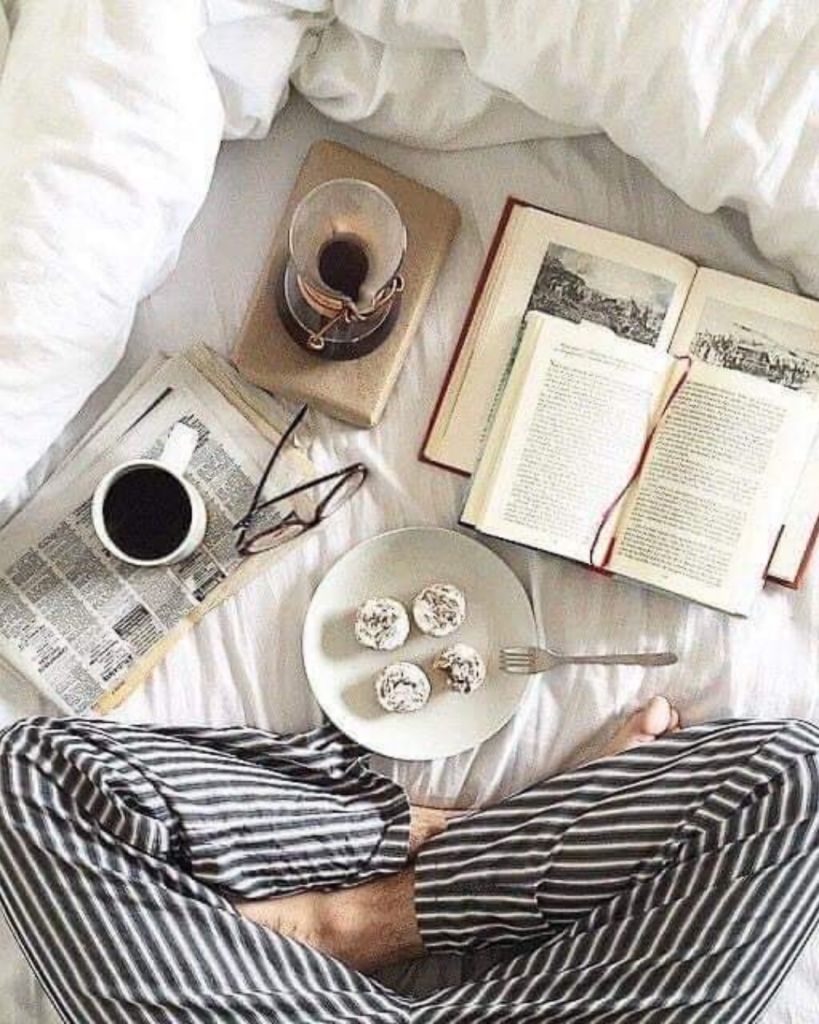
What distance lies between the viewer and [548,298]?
111cm

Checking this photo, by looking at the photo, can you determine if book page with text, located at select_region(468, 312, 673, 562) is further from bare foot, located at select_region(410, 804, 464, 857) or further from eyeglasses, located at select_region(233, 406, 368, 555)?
bare foot, located at select_region(410, 804, 464, 857)

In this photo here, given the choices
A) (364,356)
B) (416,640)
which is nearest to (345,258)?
(364,356)

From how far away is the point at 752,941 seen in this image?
997 mm

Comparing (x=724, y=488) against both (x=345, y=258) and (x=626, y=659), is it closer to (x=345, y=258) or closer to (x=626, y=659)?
(x=626, y=659)

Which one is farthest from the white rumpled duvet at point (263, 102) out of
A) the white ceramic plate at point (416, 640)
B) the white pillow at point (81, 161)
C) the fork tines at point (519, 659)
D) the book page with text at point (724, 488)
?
the fork tines at point (519, 659)

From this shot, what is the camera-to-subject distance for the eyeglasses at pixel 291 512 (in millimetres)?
1110

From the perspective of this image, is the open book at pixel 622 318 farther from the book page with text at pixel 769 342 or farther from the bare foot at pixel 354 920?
the bare foot at pixel 354 920

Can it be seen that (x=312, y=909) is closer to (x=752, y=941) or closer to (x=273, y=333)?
(x=752, y=941)

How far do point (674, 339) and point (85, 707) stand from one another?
53 cm

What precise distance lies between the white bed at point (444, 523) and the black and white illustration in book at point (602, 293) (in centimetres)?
4

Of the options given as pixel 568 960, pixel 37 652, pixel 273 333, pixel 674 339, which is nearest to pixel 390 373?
pixel 273 333

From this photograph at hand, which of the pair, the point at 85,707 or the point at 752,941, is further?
the point at 85,707

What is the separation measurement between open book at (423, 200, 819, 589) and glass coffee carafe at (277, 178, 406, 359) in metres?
0.09

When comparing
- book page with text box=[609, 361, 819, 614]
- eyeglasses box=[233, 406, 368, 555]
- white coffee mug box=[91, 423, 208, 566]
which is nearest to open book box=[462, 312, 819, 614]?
book page with text box=[609, 361, 819, 614]
